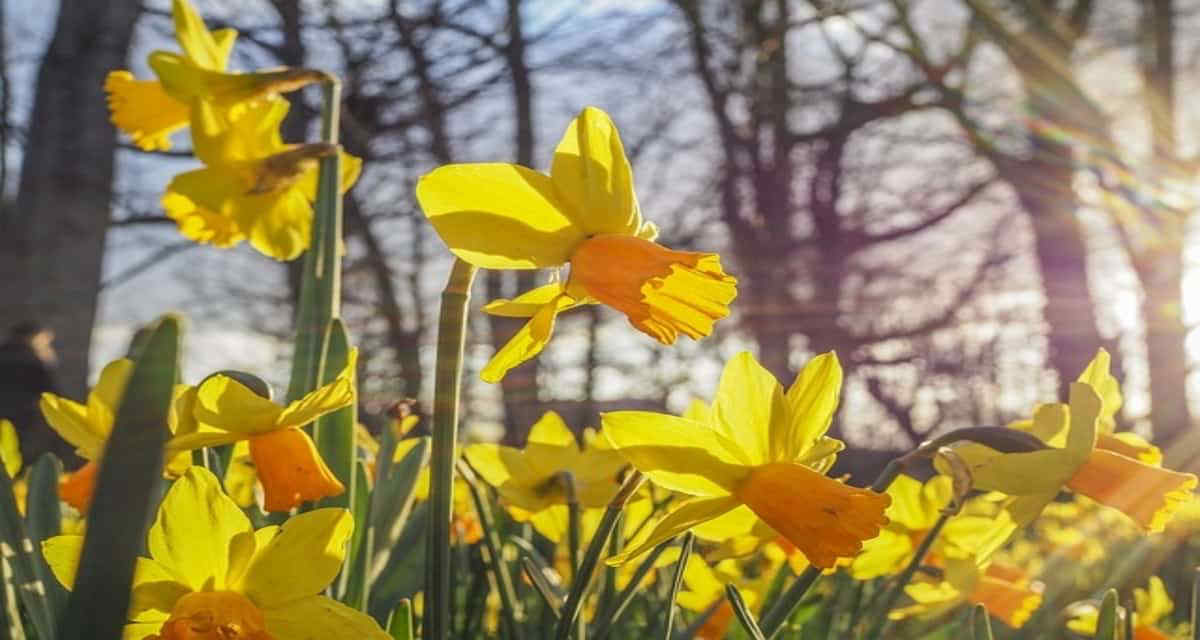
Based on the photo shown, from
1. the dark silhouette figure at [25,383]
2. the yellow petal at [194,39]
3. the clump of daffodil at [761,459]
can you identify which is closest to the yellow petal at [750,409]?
Answer: the clump of daffodil at [761,459]

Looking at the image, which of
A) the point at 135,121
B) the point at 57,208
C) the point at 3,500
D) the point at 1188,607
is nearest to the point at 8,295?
the point at 57,208

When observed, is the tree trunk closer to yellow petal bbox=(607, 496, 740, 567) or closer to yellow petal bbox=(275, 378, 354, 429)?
yellow petal bbox=(275, 378, 354, 429)

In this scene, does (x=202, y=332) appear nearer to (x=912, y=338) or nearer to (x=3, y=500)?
(x=912, y=338)

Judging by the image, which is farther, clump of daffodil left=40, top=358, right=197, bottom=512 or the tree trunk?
the tree trunk

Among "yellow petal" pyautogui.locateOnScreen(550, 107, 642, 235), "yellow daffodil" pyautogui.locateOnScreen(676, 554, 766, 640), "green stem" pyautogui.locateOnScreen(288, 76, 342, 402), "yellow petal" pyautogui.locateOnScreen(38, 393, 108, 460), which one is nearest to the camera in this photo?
"yellow petal" pyautogui.locateOnScreen(550, 107, 642, 235)

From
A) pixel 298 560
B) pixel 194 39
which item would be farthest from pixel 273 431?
pixel 194 39

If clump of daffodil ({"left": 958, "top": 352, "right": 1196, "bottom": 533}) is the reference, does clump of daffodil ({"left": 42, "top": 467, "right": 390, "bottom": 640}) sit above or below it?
below

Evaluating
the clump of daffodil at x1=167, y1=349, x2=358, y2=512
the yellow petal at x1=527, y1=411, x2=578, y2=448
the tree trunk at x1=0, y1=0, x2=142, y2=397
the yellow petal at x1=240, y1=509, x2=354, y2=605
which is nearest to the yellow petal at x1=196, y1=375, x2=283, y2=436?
the clump of daffodil at x1=167, y1=349, x2=358, y2=512
